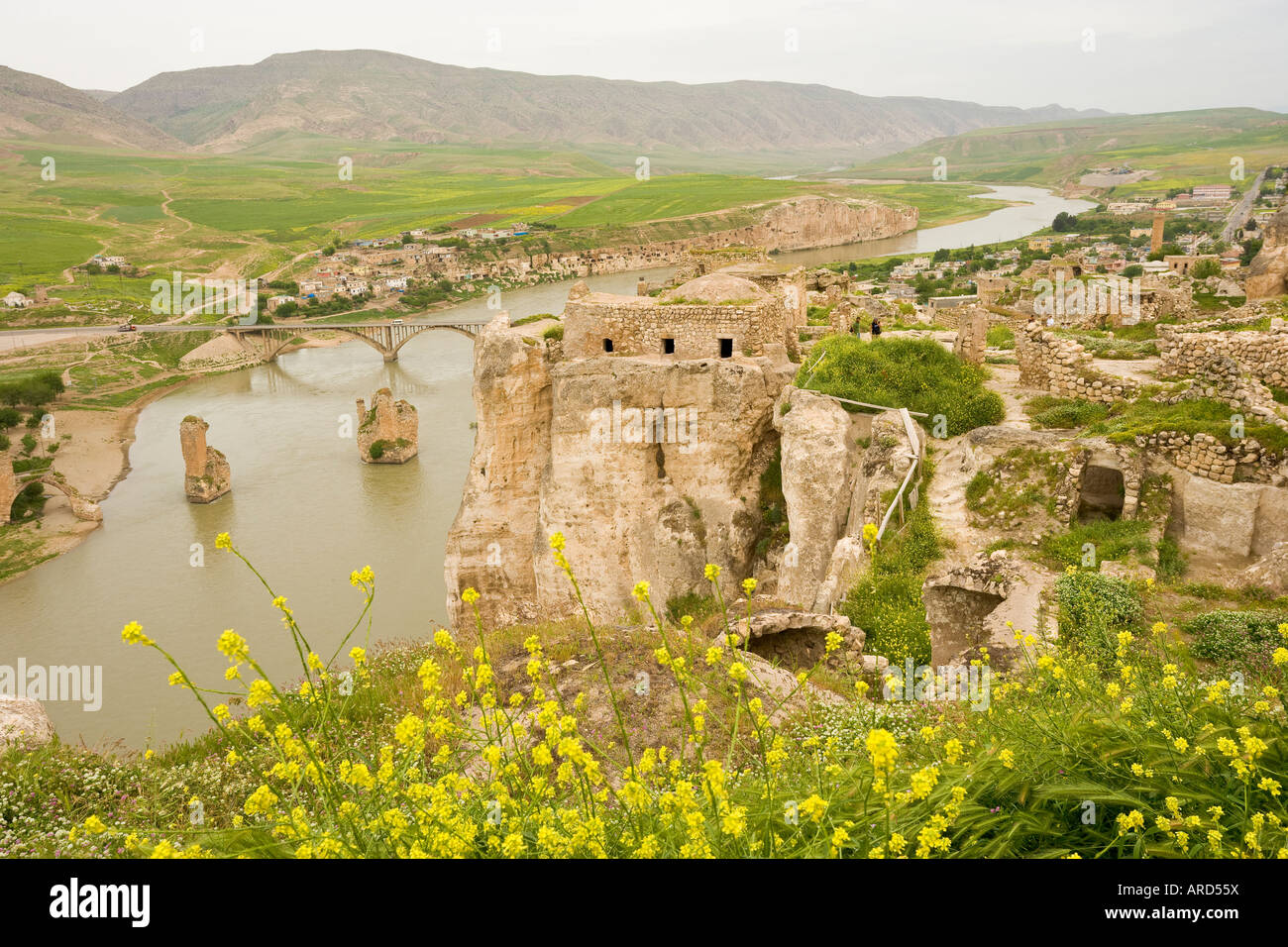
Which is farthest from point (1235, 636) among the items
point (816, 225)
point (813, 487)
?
point (816, 225)

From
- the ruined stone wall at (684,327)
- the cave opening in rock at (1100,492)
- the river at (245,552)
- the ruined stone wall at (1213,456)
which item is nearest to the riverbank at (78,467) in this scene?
the river at (245,552)

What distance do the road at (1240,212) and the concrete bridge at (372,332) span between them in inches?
2537

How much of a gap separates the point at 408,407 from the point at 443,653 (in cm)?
3627

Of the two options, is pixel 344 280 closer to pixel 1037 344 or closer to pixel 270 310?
pixel 270 310

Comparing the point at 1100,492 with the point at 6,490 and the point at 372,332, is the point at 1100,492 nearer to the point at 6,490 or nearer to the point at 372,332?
the point at 6,490

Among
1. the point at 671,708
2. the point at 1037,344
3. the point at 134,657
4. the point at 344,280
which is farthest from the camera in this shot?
the point at 344,280

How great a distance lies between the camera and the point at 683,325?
1667 cm

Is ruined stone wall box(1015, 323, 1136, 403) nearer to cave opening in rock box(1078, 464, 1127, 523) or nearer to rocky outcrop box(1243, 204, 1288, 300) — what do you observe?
cave opening in rock box(1078, 464, 1127, 523)

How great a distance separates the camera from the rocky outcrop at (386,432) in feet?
139

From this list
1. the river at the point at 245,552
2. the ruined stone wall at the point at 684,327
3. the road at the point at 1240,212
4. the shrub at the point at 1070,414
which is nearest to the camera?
the shrub at the point at 1070,414

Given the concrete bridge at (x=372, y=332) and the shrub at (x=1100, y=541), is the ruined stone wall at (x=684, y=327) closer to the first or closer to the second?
the shrub at (x=1100, y=541)

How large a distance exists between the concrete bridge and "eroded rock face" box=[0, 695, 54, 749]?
53786mm

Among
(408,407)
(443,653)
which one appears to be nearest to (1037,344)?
(443,653)
